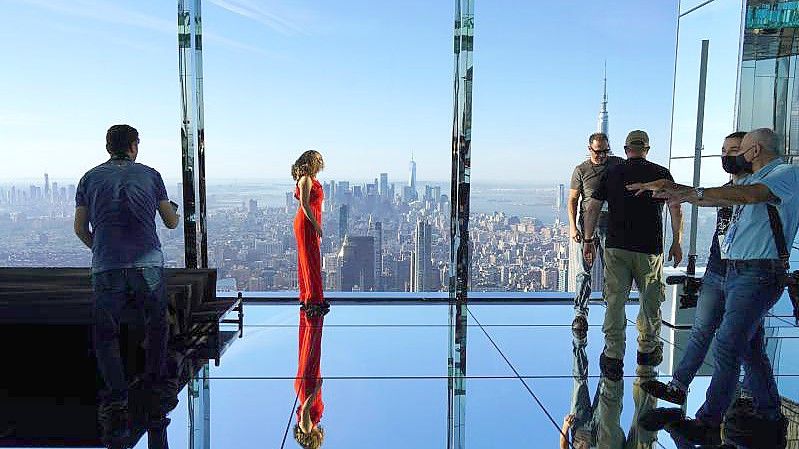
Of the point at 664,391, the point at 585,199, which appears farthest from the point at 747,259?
the point at 585,199

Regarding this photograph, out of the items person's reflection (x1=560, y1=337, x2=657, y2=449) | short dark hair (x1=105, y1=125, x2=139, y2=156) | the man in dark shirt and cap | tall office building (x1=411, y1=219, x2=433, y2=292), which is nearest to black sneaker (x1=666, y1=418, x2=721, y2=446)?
person's reflection (x1=560, y1=337, x2=657, y2=449)

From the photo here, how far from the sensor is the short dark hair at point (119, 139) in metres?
3.27

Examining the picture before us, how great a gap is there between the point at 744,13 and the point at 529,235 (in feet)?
7.54

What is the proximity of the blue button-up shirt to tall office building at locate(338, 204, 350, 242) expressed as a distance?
3.47 m

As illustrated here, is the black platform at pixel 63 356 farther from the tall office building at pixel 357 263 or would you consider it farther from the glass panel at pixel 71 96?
the tall office building at pixel 357 263

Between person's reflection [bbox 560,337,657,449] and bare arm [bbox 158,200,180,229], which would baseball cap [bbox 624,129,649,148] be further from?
bare arm [bbox 158,200,180,229]

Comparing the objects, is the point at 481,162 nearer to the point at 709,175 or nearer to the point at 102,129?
the point at 709,175

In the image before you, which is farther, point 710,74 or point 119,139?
point 710,74

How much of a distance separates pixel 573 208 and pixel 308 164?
2.11m

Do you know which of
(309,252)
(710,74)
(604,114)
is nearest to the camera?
(710,74)

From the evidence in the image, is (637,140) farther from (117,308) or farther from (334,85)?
(117,308)

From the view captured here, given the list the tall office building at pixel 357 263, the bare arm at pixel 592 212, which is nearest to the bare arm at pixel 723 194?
the bare arm at pixel 592 212

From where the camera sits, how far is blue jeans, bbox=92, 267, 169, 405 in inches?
129

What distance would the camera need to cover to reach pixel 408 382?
391cm
